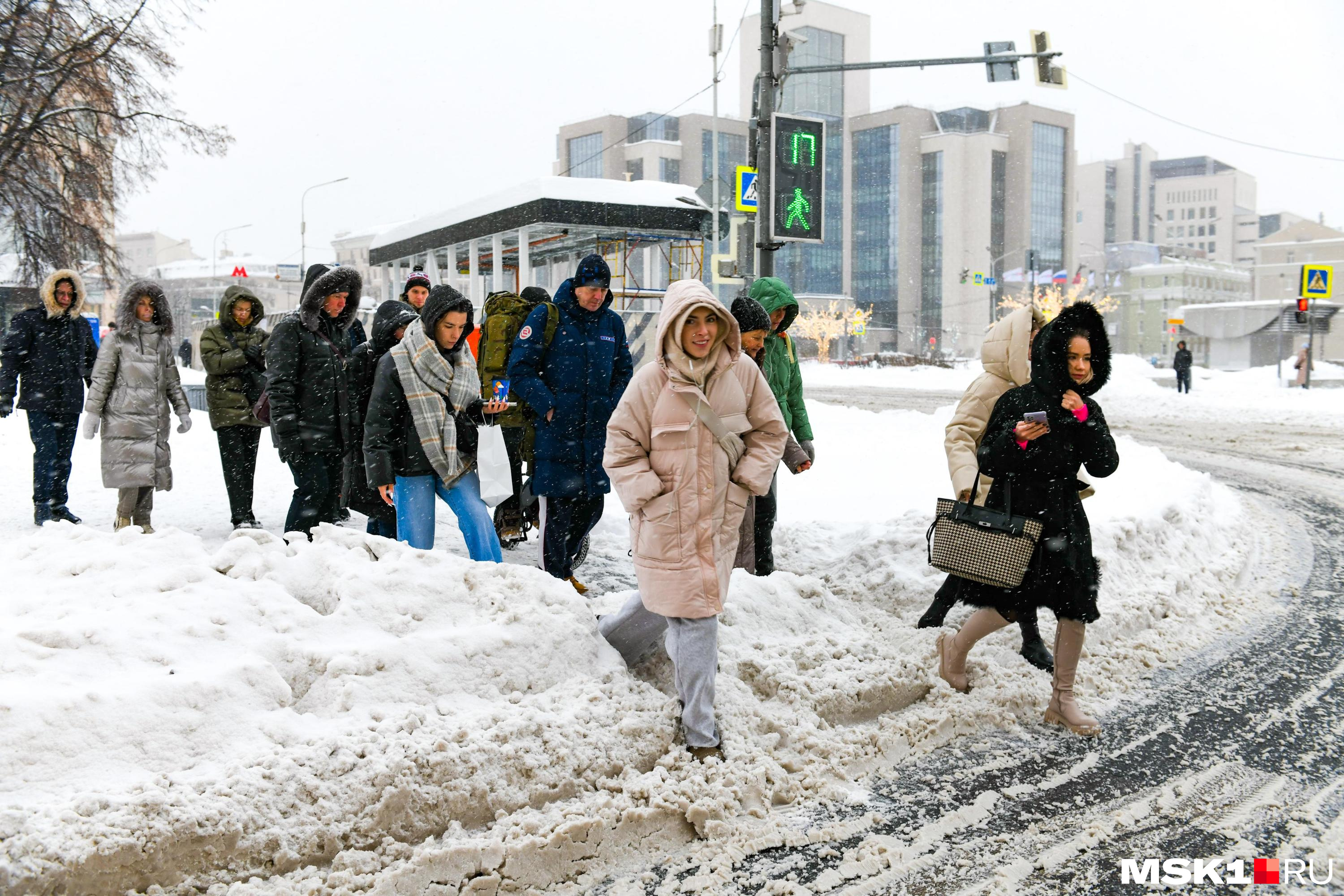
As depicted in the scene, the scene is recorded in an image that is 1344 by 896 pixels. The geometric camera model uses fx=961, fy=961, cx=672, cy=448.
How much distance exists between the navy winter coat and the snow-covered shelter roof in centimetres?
836

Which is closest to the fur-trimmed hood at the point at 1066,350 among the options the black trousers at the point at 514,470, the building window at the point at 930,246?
the black trousers at the point at 514,470

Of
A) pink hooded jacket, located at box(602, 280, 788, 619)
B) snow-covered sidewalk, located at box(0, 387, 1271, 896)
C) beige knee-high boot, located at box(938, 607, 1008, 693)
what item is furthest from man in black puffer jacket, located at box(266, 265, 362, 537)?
beige knee-high boot, located at box(938, 607, 1008, 693)

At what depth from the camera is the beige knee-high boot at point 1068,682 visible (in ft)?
13.1

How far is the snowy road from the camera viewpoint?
2953 mm

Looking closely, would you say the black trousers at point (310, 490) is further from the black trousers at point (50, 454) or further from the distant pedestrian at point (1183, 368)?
the distant pedestrian at point (1183, 368)

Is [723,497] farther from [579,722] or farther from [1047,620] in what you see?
[1047,620]

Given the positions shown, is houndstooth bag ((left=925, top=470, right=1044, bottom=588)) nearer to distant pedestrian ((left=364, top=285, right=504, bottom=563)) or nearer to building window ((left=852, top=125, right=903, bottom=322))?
distant pedestrian ((left=364, top=285, right=504, bottom=563))

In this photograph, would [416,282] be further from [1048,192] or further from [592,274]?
[1048,192]

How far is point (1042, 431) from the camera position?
3.93m

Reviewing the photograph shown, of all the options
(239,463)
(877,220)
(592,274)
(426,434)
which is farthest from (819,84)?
(426,434)

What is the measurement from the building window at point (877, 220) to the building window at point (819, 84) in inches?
188

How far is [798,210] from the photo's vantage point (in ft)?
29.5

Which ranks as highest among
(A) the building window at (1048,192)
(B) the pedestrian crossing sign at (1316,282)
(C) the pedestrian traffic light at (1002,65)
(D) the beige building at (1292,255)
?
(A) the building window at (1048,192)

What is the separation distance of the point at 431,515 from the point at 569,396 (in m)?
0.99
